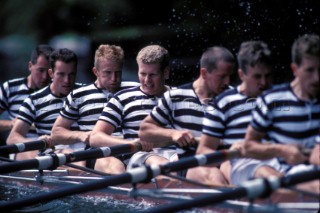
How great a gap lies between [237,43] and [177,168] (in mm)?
5105

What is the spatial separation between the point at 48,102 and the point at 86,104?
1.44 ft

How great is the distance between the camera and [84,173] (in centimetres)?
452

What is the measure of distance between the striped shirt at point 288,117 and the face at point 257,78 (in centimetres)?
13

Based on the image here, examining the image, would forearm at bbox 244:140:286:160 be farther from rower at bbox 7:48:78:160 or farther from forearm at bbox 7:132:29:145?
forearm at bbox 7:132:29:145

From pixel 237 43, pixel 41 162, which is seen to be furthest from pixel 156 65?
pixel 237 43

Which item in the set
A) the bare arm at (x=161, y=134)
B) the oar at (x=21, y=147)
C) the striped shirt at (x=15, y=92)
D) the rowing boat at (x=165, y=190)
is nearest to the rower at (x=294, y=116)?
the rowing boat at (x=165, y=190)

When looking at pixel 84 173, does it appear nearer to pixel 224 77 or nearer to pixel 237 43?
pixel 224 77

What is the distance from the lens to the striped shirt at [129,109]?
437cm

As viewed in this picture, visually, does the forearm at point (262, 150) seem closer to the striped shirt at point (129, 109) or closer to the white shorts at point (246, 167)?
the white shorts at point (246, 167)

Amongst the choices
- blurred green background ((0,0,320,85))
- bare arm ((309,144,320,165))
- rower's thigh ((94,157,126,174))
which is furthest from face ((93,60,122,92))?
blurred green background ((0,0,320,85))

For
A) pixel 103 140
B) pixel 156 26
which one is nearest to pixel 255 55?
pixel 103 140

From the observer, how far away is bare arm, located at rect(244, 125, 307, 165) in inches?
122

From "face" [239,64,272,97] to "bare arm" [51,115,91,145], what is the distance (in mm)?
1467

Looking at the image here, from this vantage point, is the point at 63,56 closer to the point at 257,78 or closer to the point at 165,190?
the point at 165,190
